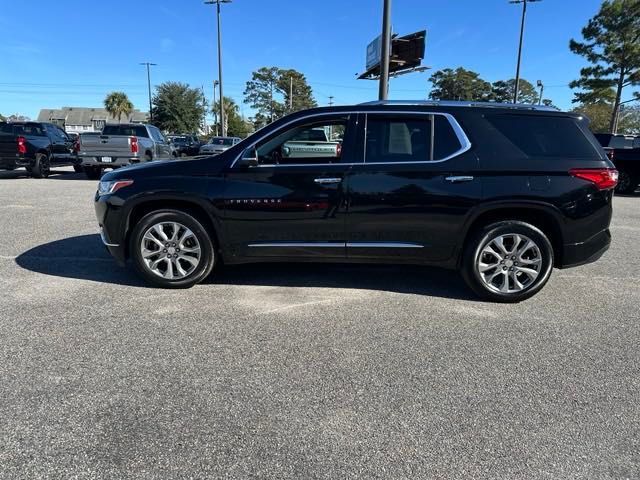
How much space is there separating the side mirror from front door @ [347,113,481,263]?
920 millimetres

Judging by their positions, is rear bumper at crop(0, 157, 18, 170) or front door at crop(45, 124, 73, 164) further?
front door at crop(45, 124, 73, 164)

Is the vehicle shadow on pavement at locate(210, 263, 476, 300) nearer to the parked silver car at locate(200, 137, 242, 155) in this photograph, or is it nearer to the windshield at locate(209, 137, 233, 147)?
the parked silver car at locate(200, 137, 242, 155)

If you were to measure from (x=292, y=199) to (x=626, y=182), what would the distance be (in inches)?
573

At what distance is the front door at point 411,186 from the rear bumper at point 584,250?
1.05m

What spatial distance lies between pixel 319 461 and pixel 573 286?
3.95 metres

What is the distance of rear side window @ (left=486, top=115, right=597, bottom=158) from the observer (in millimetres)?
4211

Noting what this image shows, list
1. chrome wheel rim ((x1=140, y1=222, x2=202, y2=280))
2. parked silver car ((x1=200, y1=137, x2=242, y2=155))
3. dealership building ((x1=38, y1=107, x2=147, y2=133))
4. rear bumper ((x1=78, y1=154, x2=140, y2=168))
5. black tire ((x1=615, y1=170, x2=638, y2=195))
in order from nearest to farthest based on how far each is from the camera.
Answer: chrome wheel rim ((x1=140, y1=222, x2=202, y2=280)) < rear bumper ((x1=78, y1=154, x2=140, y2=168)) < black tire ((x1=615, y1=170, x2=638, y2=195)) < parked silver car ((x1=200, y1=137, x2=242, y2=155)) < dealership building ((x1=38, y1=107, x2=147, y2=133))

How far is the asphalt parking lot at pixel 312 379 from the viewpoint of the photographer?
7.32 feet

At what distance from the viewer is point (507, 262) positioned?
14.2ft

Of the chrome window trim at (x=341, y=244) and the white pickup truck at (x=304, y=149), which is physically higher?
the white pickup truck at (x=304, y=149)

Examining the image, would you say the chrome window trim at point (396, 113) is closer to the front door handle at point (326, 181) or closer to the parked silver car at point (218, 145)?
the front door handle at point (326, 181)

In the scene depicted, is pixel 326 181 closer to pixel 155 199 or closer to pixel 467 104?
pixel 467 104

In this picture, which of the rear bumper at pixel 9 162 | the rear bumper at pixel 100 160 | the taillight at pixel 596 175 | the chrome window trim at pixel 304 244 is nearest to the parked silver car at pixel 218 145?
the rear bumper at pixel 100 160

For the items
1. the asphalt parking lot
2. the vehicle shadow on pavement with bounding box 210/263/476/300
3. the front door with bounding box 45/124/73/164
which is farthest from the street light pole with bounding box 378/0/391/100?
the front door with bounding box 45/124/73/164
